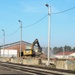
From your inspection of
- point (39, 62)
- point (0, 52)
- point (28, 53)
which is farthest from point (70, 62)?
point (0, 52)

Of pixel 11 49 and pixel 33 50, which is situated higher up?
pixel 11 49

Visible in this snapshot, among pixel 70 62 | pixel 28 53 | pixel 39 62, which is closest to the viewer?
pixel 70 62

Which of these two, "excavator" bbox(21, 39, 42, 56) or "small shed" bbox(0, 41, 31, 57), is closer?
"excavator" bbox(21, 39, 42, 56)

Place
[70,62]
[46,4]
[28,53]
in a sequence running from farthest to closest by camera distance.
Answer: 1. [28,53]
2. [46,4]
3. [70,62]

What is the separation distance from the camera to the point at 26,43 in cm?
13188

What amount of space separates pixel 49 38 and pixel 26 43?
85.8m

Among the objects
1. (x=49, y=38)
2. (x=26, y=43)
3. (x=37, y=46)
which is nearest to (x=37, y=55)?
(x=37, y=46)

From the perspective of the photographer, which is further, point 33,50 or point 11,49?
point 11,49

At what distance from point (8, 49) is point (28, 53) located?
165 ft

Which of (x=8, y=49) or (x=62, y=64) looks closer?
(x=62, y=64)

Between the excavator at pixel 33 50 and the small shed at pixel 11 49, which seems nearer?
the excavator at pixel 33 50

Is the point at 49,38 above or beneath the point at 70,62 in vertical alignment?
above

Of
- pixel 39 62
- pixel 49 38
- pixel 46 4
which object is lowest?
pixel 39 62

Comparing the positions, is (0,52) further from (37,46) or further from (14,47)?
(37,46)
